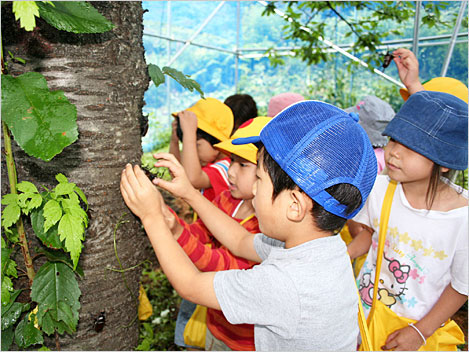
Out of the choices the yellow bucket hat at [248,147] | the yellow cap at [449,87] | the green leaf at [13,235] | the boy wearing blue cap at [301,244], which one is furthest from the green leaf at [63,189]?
the yellow cap at [449,87]

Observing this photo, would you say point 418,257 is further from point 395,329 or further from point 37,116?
point 37,116

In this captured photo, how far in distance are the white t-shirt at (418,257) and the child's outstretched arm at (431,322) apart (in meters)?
0.04

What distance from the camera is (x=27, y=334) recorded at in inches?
46.6

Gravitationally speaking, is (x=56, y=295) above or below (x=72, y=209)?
below

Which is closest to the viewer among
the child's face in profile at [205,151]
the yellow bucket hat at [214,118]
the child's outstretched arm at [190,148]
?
the child's outstretched arm at [190,148]

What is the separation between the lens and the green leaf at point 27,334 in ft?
3.89

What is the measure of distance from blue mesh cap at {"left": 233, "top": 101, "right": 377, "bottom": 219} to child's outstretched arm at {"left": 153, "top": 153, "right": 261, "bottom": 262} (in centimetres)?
52

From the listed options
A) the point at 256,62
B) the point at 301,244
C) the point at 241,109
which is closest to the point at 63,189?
the point at 301,244

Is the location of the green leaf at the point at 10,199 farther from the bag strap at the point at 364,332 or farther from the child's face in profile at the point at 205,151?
the child's face in profile at the point at 205,151

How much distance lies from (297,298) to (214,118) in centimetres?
169

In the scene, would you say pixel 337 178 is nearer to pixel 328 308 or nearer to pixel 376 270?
pixel 328 308

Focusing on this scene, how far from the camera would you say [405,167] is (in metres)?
1.66

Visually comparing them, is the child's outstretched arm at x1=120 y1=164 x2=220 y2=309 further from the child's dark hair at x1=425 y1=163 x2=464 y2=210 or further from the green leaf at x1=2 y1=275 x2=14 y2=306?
the child's dark hair at x1=425 y1=163 x2=464 y2=210

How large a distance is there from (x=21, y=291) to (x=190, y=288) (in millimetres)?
537
